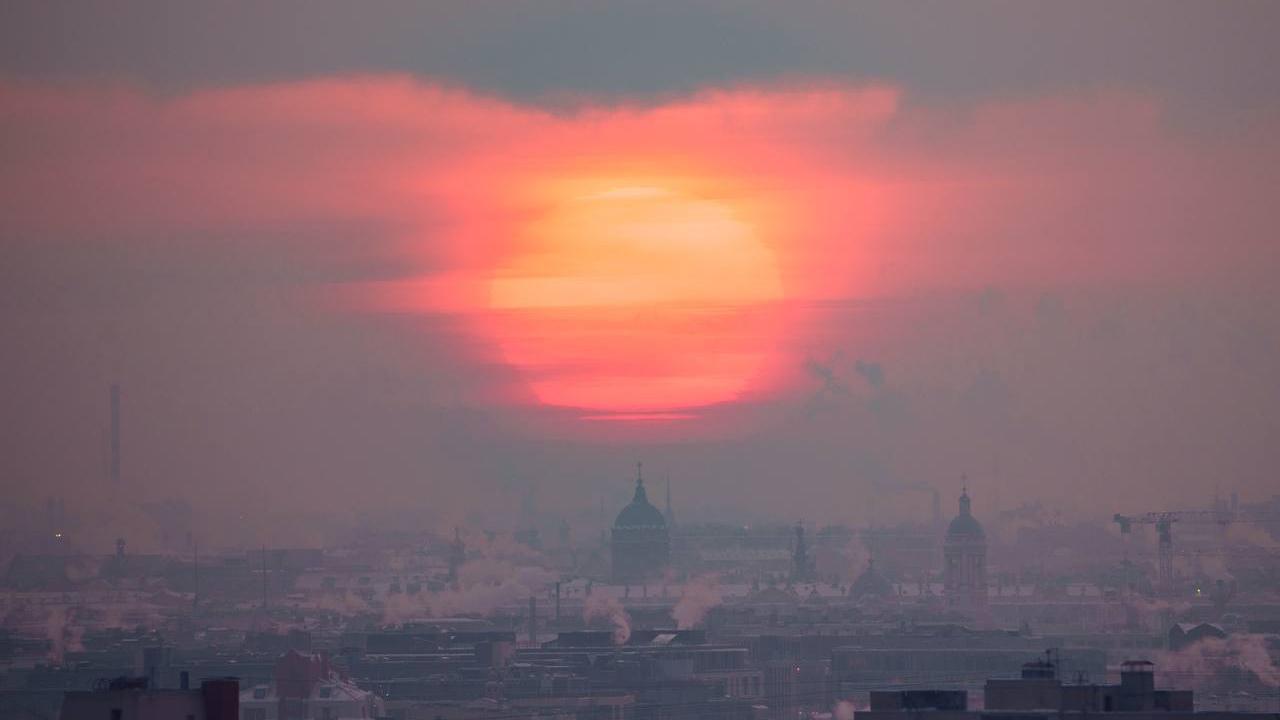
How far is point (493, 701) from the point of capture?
536 ft

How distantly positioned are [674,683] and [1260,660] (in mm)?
27098

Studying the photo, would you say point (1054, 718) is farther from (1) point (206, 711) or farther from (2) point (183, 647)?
(2) point (183, 647)

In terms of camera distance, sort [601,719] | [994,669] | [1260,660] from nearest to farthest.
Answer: [601,719]
[1260,660]
[994,669]

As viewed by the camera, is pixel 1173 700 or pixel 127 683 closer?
pixel 127 683

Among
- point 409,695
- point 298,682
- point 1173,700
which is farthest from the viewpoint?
point 409,695

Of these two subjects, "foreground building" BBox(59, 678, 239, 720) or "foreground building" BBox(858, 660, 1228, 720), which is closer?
"foreground building" BBox(59, 678, 239, 720)

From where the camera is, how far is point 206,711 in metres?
57.5

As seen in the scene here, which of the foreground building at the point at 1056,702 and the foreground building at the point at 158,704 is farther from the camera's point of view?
the foreground building at the point at 1056,702

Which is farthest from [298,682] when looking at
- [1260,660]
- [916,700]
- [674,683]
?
[916,700]

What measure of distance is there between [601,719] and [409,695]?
1301cm

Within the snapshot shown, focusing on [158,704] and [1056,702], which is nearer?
[158,704]

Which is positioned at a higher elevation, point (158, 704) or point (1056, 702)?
point (158, 704)

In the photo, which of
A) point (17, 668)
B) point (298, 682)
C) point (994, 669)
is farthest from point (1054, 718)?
point (994, 669)

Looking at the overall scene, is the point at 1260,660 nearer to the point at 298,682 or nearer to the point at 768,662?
the point at 768,662
